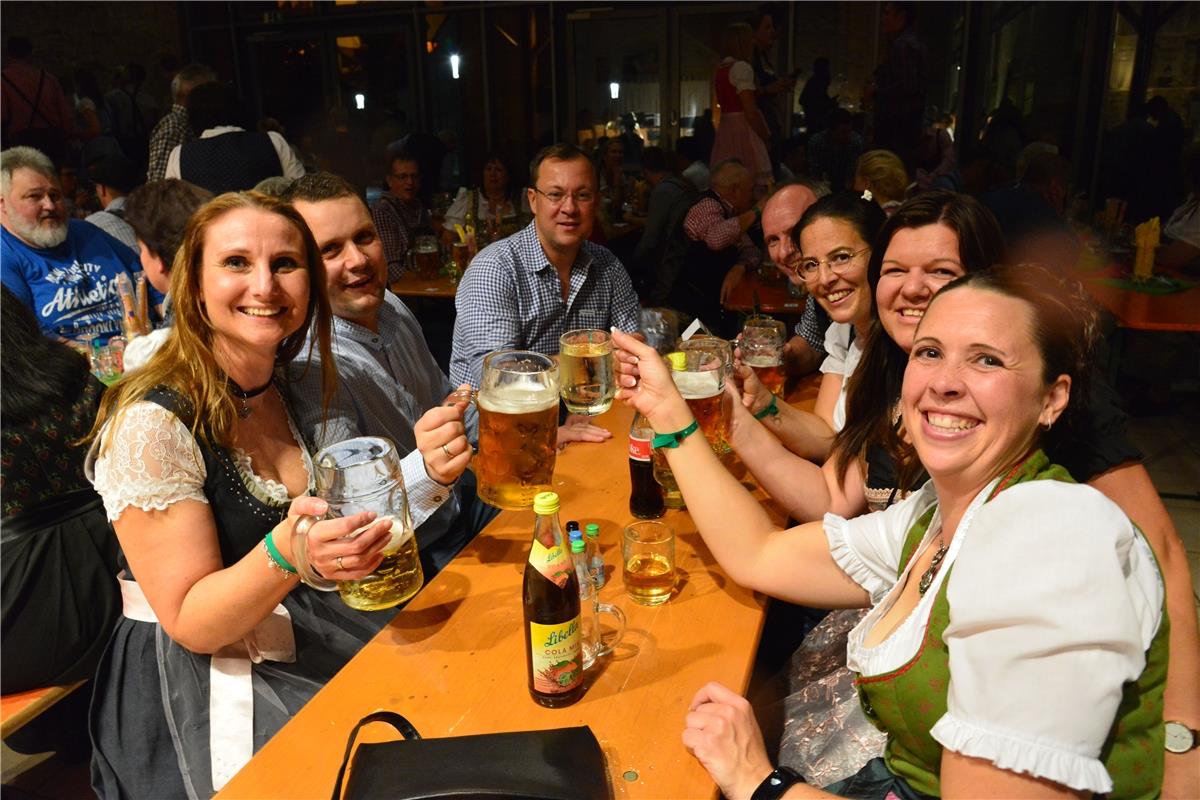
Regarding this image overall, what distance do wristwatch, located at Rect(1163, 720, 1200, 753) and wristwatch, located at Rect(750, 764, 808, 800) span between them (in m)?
0.73

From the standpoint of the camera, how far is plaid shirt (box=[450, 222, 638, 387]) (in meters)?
3.06

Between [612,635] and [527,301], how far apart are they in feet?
6.51

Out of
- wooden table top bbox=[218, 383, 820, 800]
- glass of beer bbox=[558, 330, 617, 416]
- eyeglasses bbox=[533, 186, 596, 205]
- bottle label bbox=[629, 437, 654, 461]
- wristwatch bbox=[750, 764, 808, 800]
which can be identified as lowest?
wristwatch bbox=[750, 764, 808, 800]

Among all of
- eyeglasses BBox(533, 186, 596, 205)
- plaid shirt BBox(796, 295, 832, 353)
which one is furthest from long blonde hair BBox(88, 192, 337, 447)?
plaid shirt BBox(796, 295, 832, 353)

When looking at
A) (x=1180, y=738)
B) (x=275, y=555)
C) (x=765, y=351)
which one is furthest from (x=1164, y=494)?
(x=275, y=555)

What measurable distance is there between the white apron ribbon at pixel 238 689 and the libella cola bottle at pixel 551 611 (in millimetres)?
569

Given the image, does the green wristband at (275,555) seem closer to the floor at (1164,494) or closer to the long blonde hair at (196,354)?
the long blonde hair at (196,354)

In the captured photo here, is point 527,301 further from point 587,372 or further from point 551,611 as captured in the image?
point 551,611

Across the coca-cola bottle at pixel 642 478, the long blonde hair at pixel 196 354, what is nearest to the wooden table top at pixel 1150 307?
the coca-cola bottle at pixel 642 478

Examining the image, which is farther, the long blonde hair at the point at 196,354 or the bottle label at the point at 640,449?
the bottle label at the point at 640,449

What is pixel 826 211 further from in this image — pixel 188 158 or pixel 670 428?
pixel 188 158

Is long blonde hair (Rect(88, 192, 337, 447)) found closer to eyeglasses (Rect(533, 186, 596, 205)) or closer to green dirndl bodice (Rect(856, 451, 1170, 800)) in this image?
green dirndl bodice (Rect(856, 451, 1170, 800))

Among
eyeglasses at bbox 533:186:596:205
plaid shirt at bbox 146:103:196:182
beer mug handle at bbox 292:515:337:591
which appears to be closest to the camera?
beer mug handle at bbox 292:515:337:591

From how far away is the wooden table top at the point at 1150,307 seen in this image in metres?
3.52
